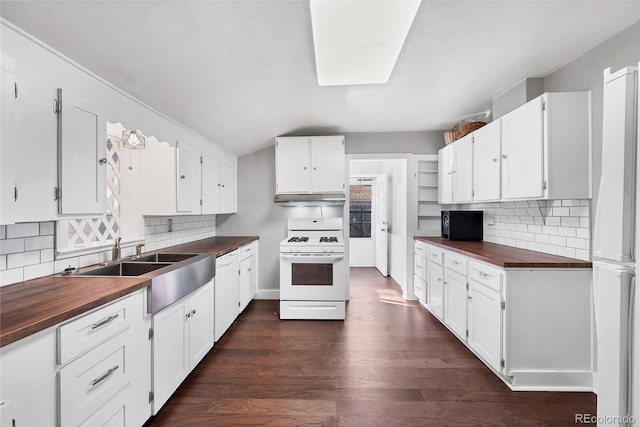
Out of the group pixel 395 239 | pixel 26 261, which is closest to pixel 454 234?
pixel 395 239

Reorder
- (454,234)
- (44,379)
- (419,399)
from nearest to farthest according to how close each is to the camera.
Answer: (44,379), (419,399), (454,234)

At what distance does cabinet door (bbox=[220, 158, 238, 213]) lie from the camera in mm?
3439

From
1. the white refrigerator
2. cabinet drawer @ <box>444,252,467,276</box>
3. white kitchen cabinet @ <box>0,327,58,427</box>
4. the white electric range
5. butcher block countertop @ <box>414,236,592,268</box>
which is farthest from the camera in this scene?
the white electric range

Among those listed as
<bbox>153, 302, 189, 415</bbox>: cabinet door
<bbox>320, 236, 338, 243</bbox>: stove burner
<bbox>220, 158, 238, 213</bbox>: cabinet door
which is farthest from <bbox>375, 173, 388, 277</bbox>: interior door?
<bbox>153, 302, 189, 415</bbox>: cabinet door

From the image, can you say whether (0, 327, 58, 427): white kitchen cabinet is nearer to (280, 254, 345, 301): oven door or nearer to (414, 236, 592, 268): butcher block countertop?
(280, 254, 345, 301): oven door

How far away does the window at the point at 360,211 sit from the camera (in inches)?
239

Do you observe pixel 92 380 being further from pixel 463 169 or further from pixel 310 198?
pixel 463 169

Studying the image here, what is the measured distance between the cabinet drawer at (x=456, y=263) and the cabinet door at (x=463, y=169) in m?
0.68

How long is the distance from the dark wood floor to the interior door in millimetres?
2328

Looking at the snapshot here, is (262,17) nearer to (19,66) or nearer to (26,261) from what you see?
(19,66)

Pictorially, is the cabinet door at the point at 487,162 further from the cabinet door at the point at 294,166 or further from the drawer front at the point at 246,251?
the drawer front at the point at 246,251

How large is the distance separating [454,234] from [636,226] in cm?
222

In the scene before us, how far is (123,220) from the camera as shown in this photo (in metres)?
2.32

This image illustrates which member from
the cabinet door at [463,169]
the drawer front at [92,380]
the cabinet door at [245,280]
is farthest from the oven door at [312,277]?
the drawer front at [92,380]
